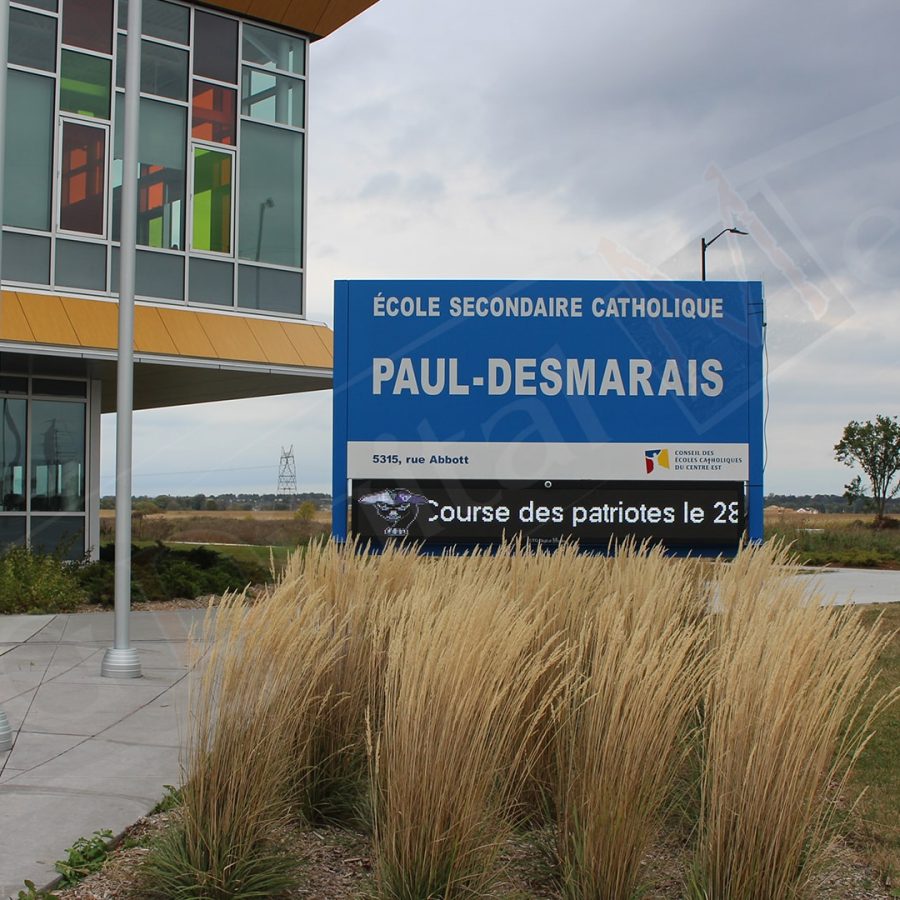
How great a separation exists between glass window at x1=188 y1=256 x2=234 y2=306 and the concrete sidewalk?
6305mm

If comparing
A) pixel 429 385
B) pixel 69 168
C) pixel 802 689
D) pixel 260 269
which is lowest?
pixel 802 689

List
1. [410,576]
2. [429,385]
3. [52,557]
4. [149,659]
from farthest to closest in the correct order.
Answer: [52,557], [149,659], [429,385], [410,576]

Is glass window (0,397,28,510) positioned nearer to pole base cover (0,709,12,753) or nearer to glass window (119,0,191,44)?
glass window (119,0,191,44)

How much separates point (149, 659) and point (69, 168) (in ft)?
27.2

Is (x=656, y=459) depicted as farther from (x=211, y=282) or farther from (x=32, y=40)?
(x=32, y=40)

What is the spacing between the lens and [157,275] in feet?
49.8

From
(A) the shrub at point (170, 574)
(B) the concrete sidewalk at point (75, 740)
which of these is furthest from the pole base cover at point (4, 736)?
(A) the shrub at point (170, 574)

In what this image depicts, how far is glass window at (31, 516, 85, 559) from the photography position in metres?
15.6

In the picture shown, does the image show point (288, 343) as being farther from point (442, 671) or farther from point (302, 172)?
point (442, 671)

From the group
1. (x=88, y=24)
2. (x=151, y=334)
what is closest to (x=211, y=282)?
(x=151, y=334)

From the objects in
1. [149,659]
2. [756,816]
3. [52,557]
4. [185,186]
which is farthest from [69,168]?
[756,816]

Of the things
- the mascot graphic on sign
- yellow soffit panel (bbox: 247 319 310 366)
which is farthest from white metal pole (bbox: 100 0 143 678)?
yellow soffit panel (bbox: 247 319 310 366)

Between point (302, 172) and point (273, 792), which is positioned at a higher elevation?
point (302, 172)

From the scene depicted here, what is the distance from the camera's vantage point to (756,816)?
3447 millimetres
